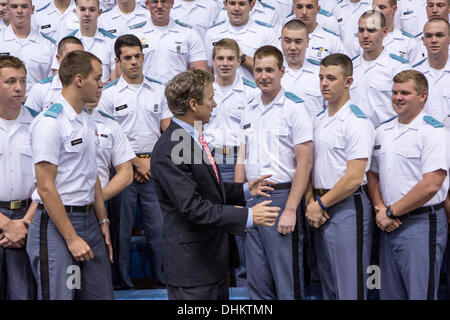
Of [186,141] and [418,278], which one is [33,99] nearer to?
[186,141]

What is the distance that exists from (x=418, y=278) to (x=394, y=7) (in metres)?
2.45

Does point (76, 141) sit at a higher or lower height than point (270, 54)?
lower

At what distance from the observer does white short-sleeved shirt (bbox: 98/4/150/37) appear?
17.6ft

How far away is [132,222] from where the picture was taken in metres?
4.21

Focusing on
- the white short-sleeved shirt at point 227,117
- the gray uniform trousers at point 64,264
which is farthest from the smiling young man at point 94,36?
the gray uniform trousers at point 64,264

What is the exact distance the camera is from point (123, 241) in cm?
418

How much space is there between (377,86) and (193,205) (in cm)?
224

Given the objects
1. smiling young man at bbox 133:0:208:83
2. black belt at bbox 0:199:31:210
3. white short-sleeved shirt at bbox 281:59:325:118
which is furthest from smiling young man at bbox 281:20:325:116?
black belt at bbox 0:199:31:210

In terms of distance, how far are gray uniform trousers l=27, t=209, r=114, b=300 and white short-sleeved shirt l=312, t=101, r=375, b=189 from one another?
1363mm

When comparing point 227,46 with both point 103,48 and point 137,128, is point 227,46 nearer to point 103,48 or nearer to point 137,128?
point 137,128

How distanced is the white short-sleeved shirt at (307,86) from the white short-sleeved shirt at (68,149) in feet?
Answer: 5.41

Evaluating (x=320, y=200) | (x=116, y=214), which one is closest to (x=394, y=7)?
(x=320, y=200)

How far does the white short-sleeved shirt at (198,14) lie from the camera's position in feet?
18.5

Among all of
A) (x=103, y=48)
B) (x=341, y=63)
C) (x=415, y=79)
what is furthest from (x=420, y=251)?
(x=103, y=48)
